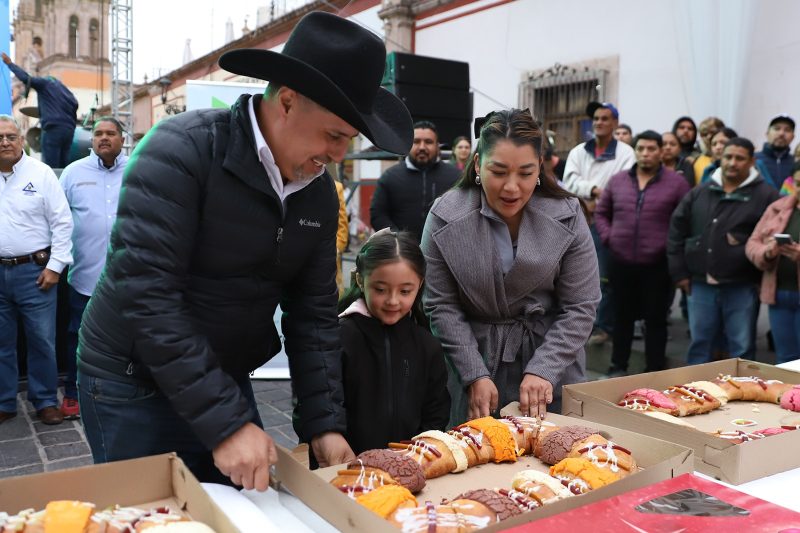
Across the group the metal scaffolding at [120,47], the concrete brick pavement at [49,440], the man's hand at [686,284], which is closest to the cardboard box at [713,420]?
the concrete brick pavement at [49,440]

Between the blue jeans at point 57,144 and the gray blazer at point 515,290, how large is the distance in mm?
6501

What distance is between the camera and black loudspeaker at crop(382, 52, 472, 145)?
7.26m

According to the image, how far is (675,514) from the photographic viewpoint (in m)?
1.23

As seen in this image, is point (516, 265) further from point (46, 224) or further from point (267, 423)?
point (46, 224)

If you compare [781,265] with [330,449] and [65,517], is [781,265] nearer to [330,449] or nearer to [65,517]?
[330,449]

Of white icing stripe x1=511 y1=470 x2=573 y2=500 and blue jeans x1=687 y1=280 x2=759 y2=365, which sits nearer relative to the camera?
white icing stripe x1=511 y1=470 x2=573 y2=500

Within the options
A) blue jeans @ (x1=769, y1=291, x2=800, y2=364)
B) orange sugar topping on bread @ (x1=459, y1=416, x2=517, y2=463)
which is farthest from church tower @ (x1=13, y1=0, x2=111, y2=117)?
orange sugar topping on bread @ (x1=459, y1=416, x2=517, y2=463)

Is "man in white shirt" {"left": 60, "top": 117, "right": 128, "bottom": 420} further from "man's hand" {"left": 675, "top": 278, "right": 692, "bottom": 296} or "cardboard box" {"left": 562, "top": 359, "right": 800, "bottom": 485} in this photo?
"man's hand" {"left": 675, "top": 278, "right": 692, "bottom": 296}

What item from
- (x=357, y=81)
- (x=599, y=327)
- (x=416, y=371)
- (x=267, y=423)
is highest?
(x=357, y=81)

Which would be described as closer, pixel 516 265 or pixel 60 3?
pixel 516 265

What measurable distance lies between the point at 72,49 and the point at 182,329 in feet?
177

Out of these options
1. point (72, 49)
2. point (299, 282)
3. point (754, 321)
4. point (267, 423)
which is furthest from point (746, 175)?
point (72, 49)

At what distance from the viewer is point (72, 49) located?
48.0 m

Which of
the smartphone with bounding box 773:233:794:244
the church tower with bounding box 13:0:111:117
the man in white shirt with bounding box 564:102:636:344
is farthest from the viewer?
the church tower with bounding box 13:0:111:117
